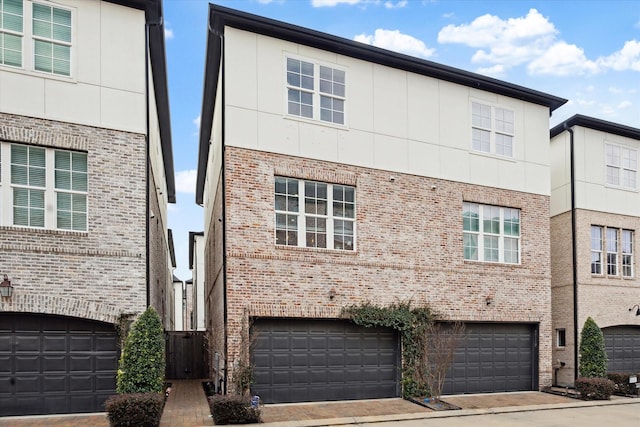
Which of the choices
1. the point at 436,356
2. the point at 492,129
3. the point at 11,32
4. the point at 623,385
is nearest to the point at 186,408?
the point at 436,356

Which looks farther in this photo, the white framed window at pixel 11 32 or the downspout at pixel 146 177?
the downspout at pixel 146 177

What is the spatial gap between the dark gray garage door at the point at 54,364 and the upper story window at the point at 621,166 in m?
17.4

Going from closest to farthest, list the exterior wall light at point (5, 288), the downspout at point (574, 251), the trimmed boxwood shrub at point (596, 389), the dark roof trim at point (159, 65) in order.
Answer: the exterior wall light at point (5, 288) < the dark roof trim at point (159, 65) < the trimmed boxwood shrub at point (596, 389) < the downspout at point (574, 251)

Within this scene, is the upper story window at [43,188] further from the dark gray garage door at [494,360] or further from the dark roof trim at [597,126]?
the dark roof trim at [597,126]

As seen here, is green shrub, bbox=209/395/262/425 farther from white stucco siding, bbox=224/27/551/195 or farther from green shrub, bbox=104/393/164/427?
white stucco siding, bbox=224/27/551/195

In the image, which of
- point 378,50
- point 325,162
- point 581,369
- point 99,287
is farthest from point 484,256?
point 99,287

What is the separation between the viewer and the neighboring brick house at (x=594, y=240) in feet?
58.9

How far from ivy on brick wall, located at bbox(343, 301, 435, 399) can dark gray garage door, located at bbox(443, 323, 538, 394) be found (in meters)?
1.60

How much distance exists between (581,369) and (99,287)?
1429cm

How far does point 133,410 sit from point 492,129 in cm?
1287

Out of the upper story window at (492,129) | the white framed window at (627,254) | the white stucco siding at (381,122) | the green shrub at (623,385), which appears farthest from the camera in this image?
the white framed window at (627,254)

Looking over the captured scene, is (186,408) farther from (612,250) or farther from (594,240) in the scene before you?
(612,250)

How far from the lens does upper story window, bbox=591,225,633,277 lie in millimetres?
18531

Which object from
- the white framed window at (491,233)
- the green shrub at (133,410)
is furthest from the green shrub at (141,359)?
the white framed window at (491,233)
